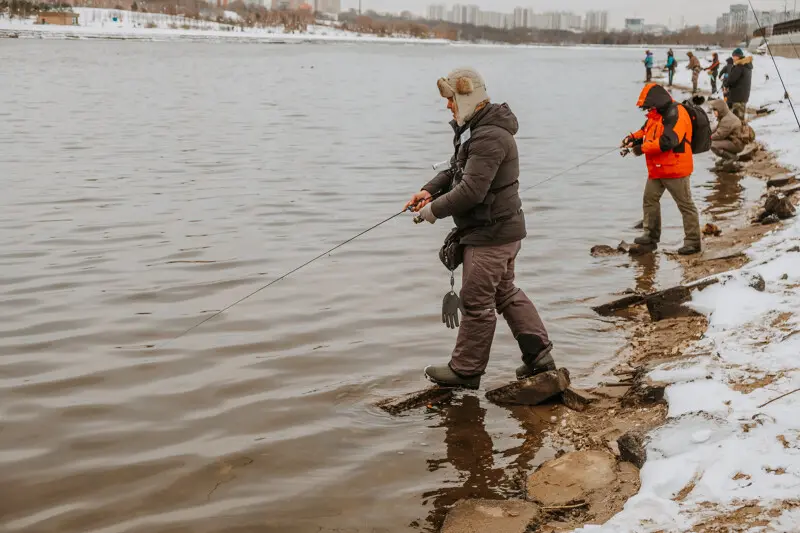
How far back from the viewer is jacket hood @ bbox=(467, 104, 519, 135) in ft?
17.7

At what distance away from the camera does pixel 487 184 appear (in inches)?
211

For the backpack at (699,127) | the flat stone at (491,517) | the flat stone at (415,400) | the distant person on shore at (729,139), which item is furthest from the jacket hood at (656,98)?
the distant person on shore at (729,139)

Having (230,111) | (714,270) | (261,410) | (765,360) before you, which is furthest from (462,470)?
(230,111)

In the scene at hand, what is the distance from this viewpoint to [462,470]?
5.09 metres

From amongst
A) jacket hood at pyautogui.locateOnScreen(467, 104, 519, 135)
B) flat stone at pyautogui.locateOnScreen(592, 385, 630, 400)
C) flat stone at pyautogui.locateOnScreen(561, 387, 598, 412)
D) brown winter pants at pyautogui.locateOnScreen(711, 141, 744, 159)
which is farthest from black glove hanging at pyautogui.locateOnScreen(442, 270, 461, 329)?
brown winter pants at pyautogui.locateOnScreen(711, 141, 744, 159)

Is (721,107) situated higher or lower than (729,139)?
higher

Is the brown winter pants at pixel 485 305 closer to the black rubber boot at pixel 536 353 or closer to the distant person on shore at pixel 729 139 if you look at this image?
the black rubber boot at pixel 536 353

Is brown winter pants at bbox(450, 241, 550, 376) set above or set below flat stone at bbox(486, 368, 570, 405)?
above

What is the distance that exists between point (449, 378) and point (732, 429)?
83.3 inches

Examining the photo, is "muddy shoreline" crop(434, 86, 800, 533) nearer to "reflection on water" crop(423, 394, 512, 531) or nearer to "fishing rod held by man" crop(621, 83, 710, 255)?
"reflection on water" crop(423, 394, 512, 531)

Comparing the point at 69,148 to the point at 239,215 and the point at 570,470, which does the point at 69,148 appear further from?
the point at 570,470

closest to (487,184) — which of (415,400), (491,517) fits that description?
(415,400)

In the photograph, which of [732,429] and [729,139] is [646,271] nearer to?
[732,429]

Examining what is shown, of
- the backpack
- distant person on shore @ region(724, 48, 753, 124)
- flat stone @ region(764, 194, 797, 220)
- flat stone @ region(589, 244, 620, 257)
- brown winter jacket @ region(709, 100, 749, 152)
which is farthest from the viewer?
distant person on shore @ region(724, 48, 753, 124)
